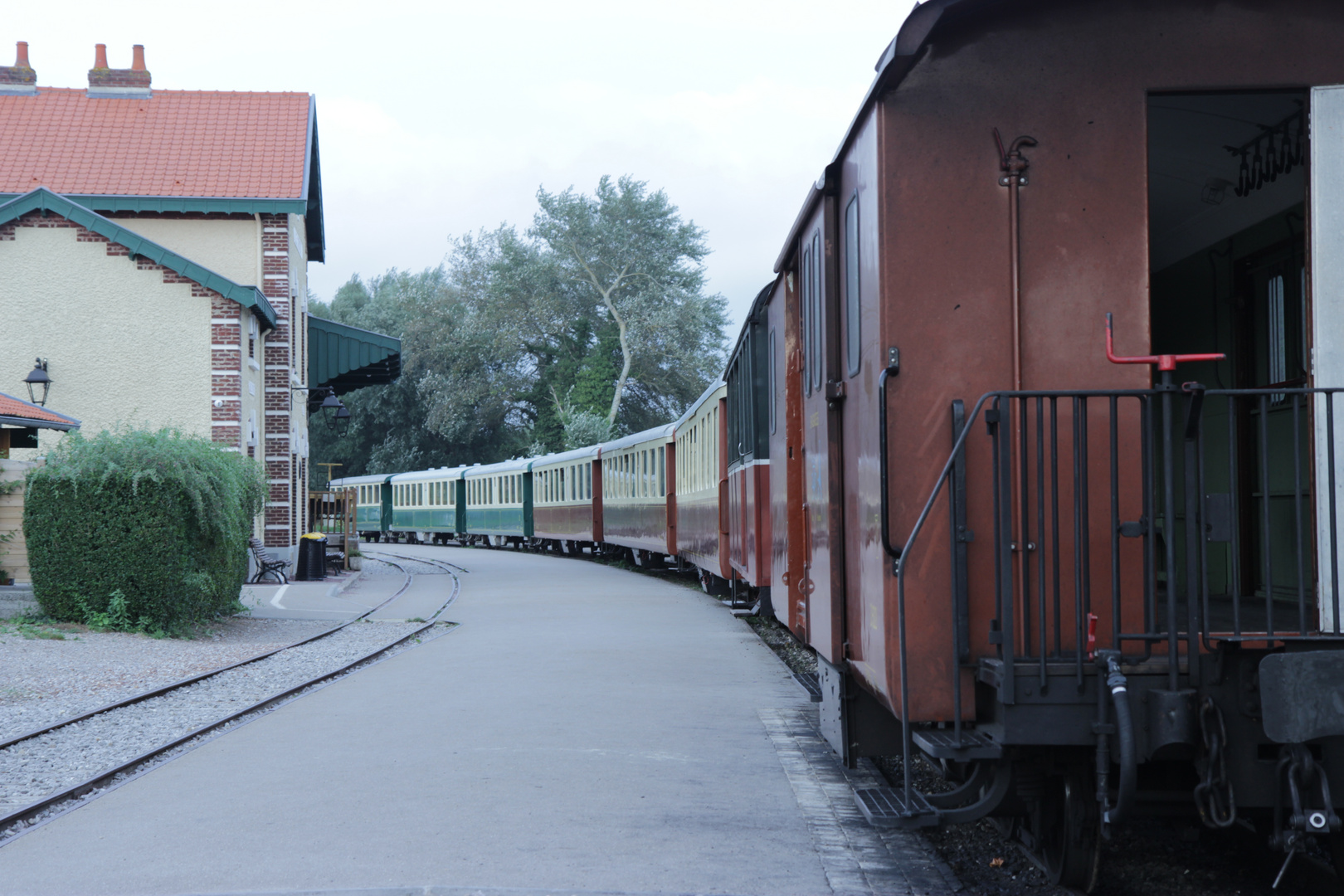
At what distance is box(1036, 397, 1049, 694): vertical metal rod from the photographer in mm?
4059

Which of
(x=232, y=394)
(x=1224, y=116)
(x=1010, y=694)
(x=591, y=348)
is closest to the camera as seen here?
(x=1010, y=694)

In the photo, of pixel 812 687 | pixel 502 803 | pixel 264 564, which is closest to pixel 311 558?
pixel 264 564

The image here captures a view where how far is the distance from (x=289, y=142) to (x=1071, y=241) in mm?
24341

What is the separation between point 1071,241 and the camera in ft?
14.4

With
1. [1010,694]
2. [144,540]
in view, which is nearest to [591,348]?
[144,540]

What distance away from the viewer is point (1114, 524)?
163 inches

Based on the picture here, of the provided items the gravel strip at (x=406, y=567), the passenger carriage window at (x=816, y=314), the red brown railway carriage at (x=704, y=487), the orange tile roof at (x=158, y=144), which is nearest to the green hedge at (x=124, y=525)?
the red brown railway carriage at (x=704, y=487)

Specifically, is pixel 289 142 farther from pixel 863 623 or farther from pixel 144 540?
pixel 863 623

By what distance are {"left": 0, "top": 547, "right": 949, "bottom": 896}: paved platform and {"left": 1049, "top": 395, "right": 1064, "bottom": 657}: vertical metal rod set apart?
1316 mm

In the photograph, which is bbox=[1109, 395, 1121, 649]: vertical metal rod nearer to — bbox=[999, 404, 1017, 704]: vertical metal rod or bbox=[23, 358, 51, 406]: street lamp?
bbox=[999, 404, 1017, 704]: vertical metal rod

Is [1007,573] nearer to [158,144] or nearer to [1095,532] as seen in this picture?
[1095,532]

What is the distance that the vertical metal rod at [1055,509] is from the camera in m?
4.11

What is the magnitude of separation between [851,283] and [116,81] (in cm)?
2715

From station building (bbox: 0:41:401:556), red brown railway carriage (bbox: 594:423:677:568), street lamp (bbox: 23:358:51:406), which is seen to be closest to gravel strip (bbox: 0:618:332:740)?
street lamp (bbox: 23:358:51:406)
